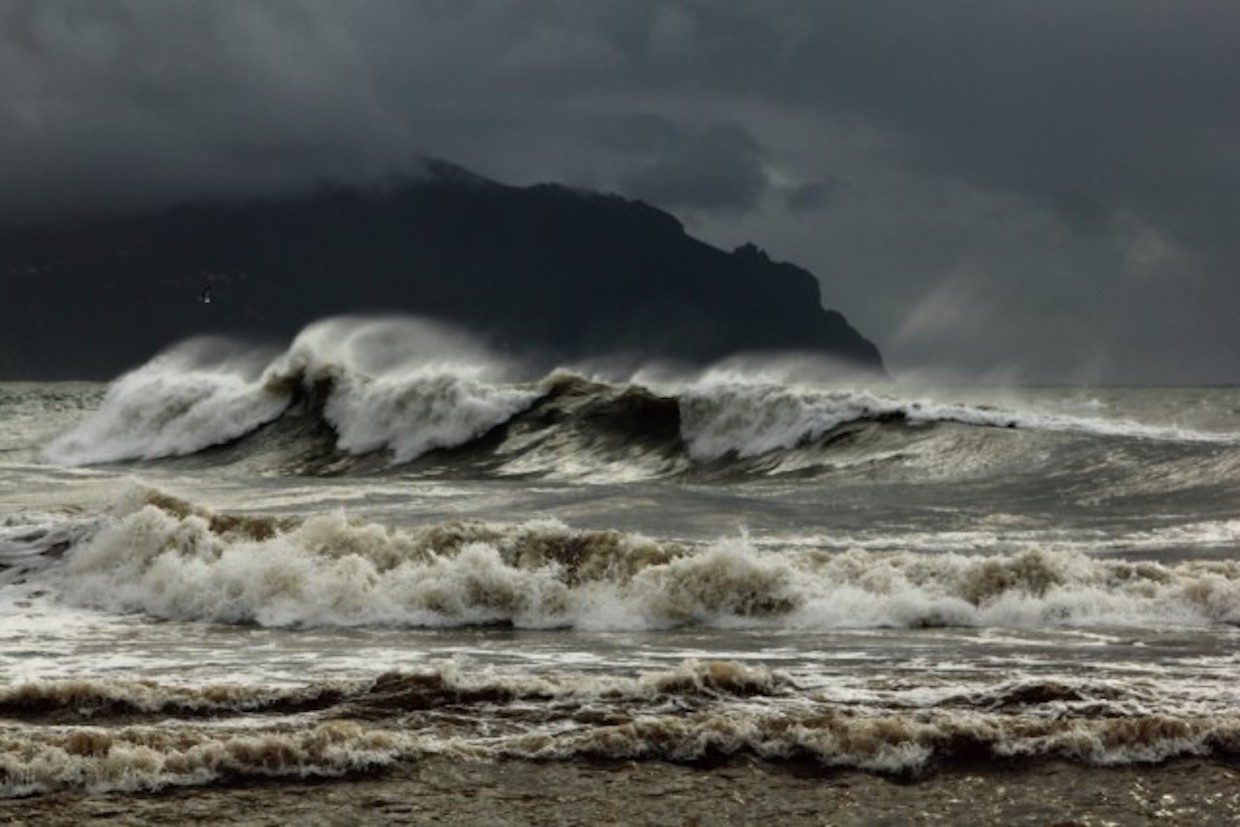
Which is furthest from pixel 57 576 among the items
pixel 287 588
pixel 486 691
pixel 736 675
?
pixel 736 675

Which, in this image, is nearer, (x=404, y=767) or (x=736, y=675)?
(x=404, y=767)

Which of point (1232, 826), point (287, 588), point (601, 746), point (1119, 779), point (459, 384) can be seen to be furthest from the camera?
point (459, 384)

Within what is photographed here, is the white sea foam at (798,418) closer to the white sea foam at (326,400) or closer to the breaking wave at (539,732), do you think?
the white sea foam at (326,400)

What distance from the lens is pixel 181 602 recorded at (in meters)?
11.8

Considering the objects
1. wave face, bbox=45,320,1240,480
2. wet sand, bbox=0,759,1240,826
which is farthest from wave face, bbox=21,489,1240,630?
wave face, bbox=45,320,1240,480

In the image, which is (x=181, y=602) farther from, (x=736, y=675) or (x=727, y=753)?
(x=727, y=753)

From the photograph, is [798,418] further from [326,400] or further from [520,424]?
[326,400]

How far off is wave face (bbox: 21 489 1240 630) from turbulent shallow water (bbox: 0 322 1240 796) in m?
0.03

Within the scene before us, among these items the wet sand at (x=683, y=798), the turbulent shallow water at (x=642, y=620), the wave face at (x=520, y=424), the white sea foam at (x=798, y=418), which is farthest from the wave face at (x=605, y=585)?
the white sea foam at (x=798, y=418)

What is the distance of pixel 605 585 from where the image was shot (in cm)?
1162

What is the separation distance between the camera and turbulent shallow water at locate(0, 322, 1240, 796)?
20.9 feet

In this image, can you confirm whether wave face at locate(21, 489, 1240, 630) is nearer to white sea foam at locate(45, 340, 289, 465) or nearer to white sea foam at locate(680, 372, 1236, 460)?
white sea foam at locate(680, 372, 1236, 460)

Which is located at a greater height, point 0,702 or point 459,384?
point 459,384

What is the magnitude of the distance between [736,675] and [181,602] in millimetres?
6128
